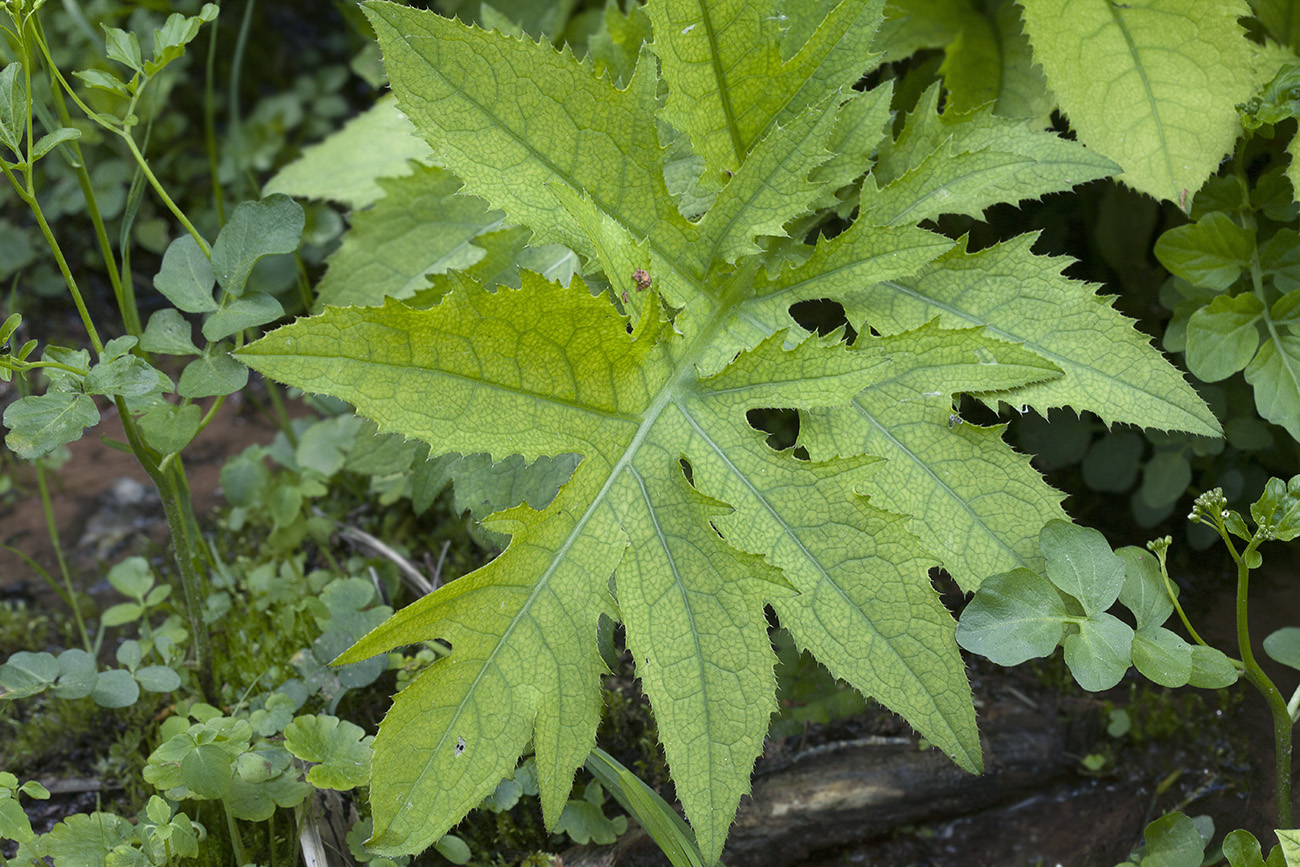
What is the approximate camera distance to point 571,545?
1254mm

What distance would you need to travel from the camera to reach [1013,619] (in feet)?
4.42

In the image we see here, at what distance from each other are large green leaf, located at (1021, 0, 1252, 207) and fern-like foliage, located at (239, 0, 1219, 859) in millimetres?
120

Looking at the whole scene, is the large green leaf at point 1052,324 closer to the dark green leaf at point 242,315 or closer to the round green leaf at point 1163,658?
the round green leaf at point 1163,658

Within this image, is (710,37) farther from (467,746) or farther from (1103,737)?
(1103,737)

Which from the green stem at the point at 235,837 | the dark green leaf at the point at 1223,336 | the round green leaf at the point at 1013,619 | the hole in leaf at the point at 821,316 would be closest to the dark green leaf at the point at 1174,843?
the round green leaf at the point at 1013,619

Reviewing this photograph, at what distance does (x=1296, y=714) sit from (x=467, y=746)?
1.26 m

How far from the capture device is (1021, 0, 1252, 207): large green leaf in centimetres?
159

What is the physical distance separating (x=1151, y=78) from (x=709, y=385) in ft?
3.17

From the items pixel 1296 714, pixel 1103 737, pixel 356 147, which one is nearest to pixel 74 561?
pixel 356 147

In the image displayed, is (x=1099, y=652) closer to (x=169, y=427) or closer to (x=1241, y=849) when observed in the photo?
(x=1241, y=849)

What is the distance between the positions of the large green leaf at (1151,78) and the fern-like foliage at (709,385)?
0.12 metres

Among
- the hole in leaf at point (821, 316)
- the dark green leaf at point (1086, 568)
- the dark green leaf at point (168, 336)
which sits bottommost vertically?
the dark green leaf at point (1086, 568)

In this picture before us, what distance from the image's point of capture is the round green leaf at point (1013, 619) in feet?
4.34

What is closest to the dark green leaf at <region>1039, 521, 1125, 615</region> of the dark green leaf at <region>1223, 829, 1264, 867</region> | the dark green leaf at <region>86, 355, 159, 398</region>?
the dark green leaf at <region>1223, 829, 1264, 867</region>
